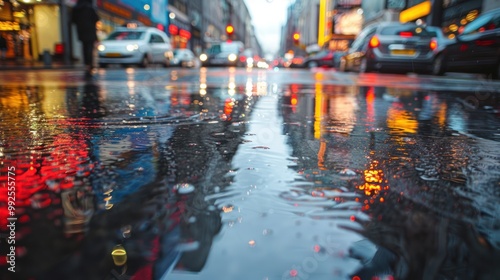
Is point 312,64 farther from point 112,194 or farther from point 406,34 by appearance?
point 112,194

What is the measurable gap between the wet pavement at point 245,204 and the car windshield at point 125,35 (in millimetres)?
13448

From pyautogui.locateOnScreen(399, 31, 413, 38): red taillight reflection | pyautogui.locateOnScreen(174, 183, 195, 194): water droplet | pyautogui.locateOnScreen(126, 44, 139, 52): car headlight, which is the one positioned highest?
pyautogui.locateOnScreen(399, 31, 413, 38): red taillight reflection

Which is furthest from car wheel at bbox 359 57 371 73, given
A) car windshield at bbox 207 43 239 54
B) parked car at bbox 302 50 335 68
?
car windshield at bbox 207 43 239 54

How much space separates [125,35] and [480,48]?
1170 centimetres

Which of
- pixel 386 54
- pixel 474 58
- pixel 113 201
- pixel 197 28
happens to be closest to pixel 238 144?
pixel 113 201

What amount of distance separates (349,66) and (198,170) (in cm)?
1388

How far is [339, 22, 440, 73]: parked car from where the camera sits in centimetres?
1066

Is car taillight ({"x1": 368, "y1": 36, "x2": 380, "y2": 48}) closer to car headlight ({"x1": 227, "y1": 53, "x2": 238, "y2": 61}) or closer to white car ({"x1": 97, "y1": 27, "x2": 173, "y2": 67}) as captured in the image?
white car ({"x1": 97, "y1": 27, "x2": 173, "y2": 67})

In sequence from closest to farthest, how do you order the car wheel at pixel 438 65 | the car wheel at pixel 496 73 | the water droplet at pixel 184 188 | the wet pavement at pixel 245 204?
the wet pavement at pixel 245 204 → the water droplet at pixel 184 188 → the car wheel at pixel 496 73 → the car wheel at pixel 438 65

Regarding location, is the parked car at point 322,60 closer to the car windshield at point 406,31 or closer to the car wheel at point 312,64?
the car wheel at point 312,64

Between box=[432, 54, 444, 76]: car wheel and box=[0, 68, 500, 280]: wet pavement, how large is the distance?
9.25 meters

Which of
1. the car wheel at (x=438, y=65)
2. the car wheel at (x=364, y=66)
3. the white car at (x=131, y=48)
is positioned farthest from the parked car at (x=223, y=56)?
the car wheel at (x=438, y=65)

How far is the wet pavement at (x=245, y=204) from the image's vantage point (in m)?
0.81

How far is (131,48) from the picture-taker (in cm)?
1399
